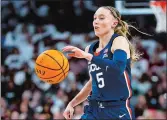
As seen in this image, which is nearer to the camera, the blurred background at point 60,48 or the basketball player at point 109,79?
the basketball player at point 109,79

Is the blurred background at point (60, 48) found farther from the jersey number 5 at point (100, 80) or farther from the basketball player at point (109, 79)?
the jersey number 5 at point (100, 80)

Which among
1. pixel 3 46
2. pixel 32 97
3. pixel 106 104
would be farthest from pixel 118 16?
pixel 3 46

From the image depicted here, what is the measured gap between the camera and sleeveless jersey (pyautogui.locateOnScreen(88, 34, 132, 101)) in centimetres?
475

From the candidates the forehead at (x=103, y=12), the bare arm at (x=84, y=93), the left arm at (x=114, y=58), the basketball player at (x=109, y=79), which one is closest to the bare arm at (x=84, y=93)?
the bare arm at (x=84, y=93)

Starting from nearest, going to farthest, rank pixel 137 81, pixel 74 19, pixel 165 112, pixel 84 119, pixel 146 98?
pixel 84 119 < pixel 165 112 < pixel 146 98 < pixel 137 81 < pixel 74 19

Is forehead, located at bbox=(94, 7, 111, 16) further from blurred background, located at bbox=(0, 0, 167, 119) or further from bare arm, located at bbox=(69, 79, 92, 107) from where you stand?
blurred background, located at bbox=(0, 0, 167, 119)

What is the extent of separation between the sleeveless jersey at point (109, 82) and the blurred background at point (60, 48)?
413 centimetres

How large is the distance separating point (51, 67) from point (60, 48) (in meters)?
7.84

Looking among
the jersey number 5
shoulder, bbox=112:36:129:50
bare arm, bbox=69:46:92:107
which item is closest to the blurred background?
bare arm, bbox=69:46:92:107

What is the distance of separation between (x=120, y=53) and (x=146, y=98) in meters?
6.10

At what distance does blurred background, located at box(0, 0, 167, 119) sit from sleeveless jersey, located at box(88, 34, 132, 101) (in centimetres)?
413

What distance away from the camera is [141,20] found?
1368 centimetres

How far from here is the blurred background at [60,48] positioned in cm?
1030

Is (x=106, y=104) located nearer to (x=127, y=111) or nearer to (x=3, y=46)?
(x=127, y=111)
